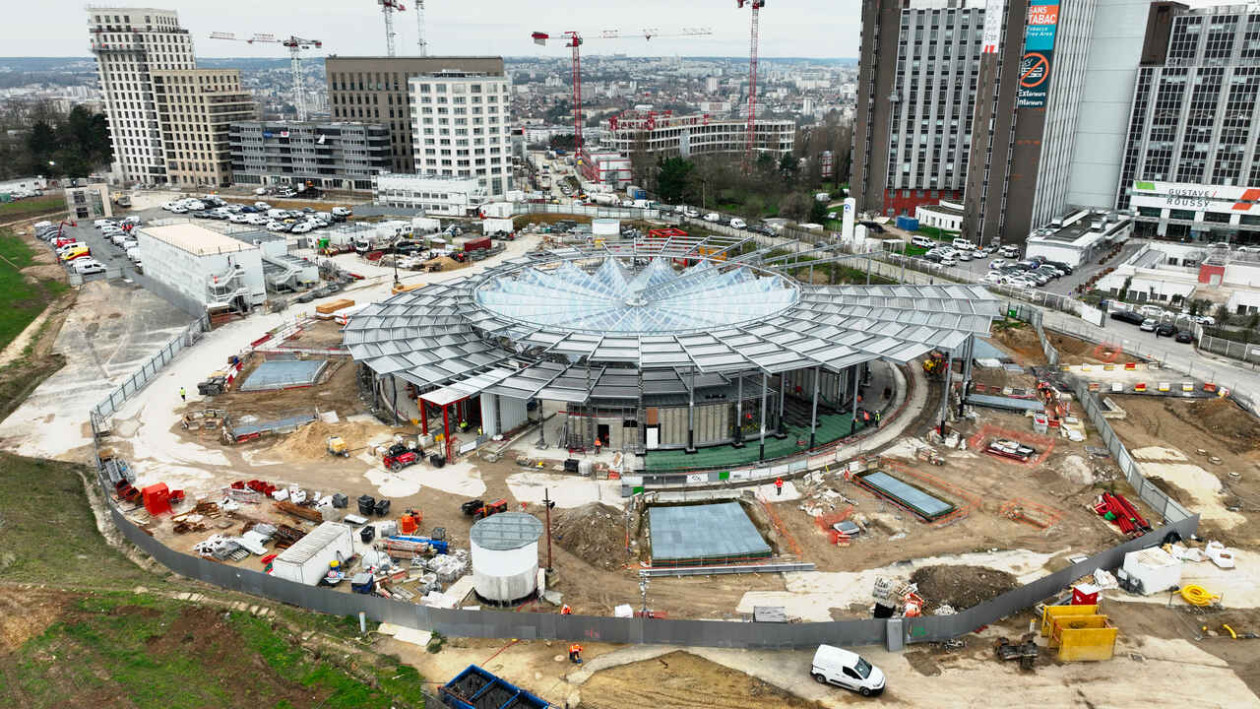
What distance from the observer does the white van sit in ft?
106

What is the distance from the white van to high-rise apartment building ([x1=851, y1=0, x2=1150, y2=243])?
91863 mm

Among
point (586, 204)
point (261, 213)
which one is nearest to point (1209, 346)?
point (586, 204)

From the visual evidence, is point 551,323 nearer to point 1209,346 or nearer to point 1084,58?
point 1209,346

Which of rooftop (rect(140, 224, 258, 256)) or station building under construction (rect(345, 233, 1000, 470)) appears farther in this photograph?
rooftop (rect(140, 224, 258, 256))

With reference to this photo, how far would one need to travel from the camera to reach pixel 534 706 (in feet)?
102

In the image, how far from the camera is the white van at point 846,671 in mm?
32188

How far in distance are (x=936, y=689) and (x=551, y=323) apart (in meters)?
38.2

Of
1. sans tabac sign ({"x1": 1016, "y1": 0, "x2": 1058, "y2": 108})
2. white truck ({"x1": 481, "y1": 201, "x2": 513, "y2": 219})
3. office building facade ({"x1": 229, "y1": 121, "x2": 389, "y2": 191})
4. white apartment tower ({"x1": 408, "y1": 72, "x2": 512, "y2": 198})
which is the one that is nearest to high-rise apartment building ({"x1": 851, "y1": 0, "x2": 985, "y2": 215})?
sans tabac sign ({"x1": 1016, "y1": 0, "x2": 1058, "y2": 108})

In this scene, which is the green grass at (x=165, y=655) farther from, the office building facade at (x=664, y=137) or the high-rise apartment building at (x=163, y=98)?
the high-rise apartment building at (x=163, y=98)

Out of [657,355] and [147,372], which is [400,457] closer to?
[657,355]

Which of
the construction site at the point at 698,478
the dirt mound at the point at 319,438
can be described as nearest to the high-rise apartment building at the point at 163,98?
the construction site at the point at 698,478

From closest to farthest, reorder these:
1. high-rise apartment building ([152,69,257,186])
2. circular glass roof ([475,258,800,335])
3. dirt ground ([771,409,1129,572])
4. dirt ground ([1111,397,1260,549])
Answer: dirt ground ([771,409,1129,572]) → dirt ground ([1111,397,1260,549]) → circular glass roof ([475,258,800,335]) → high-rise apartment building ([152,69,257,186])

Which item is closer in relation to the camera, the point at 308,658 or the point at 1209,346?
the point at 308,658

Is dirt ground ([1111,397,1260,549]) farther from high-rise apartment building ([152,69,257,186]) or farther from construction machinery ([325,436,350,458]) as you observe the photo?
high-rise apartment building ([152,69,257,186])
